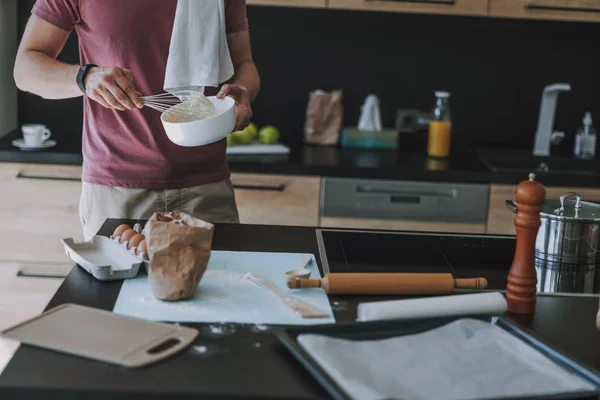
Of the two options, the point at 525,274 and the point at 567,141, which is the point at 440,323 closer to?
the point at 525,274

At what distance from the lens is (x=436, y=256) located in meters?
1.77

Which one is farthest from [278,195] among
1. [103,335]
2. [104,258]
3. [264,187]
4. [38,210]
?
[103,335]

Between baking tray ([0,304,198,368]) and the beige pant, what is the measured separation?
0.83 metres

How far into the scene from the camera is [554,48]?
3.46 m

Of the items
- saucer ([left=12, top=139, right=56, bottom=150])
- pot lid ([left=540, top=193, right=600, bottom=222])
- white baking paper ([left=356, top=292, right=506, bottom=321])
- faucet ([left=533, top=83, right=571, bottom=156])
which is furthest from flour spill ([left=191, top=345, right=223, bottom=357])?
faucet ([left=533, top=83, right=571, bottom=156])

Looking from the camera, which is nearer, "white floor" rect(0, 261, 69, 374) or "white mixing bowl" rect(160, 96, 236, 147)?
"white mixing bowl" rect(160, 96, 236, 147)

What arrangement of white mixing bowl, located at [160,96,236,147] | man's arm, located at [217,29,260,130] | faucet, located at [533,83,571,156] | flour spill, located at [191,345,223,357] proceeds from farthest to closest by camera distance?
faucet, located at [533,83,571,156]
man's arm, located at [217,29,260,130]
white mixing bowl, located at [160,96,236,147]
flour spill, located at [191,345,223,357]

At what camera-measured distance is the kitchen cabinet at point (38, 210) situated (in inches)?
114

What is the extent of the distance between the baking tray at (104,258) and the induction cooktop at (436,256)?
36cm

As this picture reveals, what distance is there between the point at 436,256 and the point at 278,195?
48.2 inches

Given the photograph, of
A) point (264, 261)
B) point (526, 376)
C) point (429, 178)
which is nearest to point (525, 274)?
point (526, 376)

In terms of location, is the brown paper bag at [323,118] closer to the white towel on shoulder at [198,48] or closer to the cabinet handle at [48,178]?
the cabinet handle at [48,178]

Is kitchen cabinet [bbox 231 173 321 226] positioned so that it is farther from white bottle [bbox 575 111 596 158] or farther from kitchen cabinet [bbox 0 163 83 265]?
white bottle [bbox 575 111 596 158]

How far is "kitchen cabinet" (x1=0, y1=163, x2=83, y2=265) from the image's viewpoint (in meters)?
2.89
